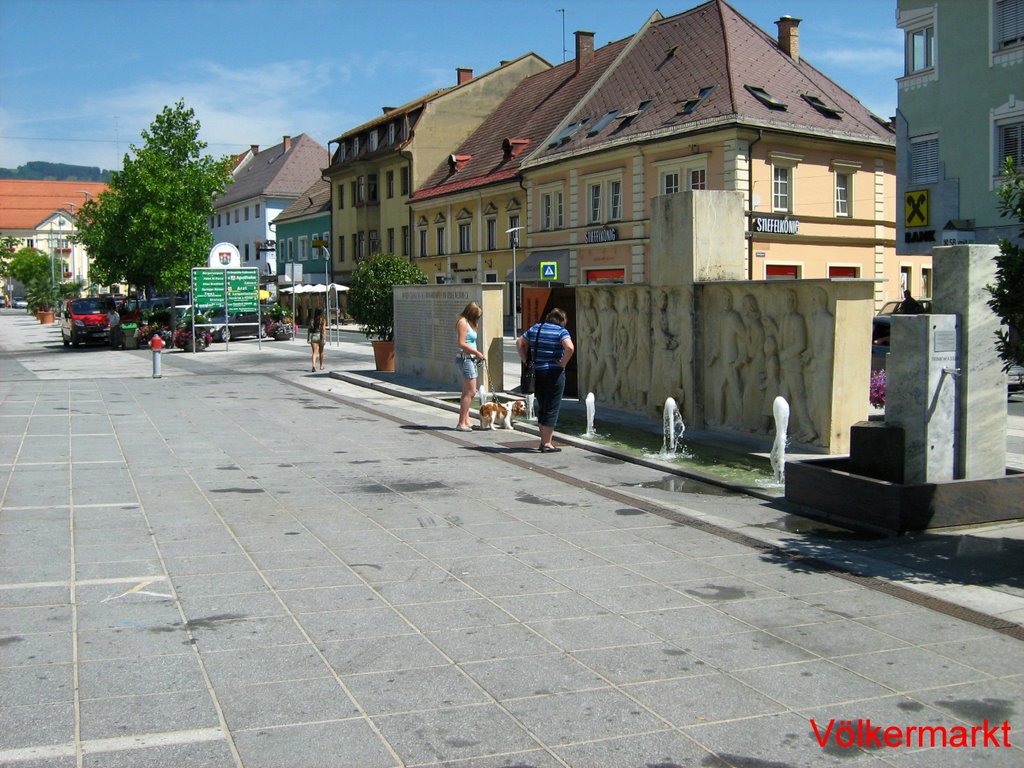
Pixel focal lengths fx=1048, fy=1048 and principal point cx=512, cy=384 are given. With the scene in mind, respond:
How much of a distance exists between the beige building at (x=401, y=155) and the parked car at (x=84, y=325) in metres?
19.4

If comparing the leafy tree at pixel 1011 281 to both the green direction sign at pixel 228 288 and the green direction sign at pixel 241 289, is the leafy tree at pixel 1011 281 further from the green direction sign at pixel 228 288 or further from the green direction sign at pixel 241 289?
the green direction sign at pixel 241 289

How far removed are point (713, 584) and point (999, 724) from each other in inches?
94.6

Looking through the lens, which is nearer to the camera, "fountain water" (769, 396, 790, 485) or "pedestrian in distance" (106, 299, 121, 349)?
"fountain water" (769, 396, 790, 485)

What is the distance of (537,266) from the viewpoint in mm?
45250

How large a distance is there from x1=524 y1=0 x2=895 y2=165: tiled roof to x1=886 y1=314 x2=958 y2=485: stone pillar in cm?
2684

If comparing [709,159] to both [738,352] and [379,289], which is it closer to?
[379,289]

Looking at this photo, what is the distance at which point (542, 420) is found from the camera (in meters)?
12.5

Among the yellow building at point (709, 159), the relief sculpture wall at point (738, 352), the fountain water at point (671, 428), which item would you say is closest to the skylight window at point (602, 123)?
the yellow building at point (709, 159)

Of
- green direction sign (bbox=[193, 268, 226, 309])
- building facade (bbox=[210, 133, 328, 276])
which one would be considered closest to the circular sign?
green direction sign (bbox=[193, 268, 226, 309])

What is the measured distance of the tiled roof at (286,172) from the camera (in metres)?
82.8

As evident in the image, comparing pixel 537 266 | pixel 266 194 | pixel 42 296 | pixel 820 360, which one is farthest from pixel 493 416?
pixel 42 296

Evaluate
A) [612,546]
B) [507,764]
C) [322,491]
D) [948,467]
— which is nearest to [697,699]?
[507,764]

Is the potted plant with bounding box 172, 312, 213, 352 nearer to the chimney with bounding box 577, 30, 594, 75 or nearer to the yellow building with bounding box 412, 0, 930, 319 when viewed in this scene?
the yellow building with bounding box 412, 0, 930, 319

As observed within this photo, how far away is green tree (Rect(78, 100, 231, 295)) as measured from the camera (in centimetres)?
4169
